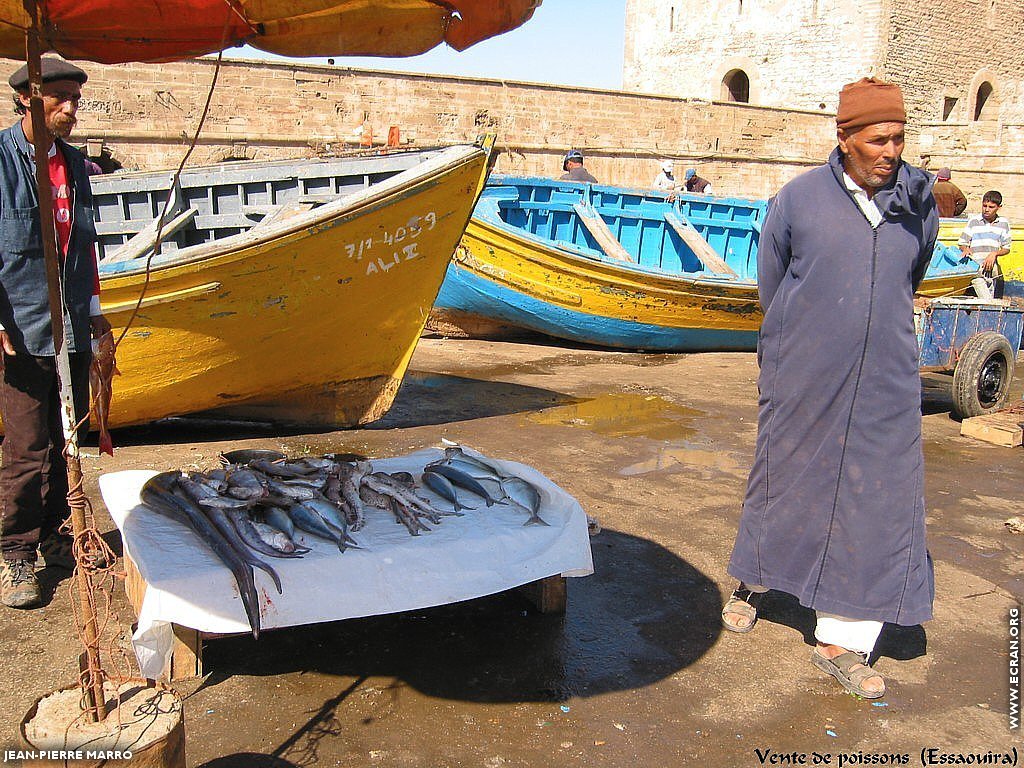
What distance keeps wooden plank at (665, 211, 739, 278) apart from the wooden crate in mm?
3749

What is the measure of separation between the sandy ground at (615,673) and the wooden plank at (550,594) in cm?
6

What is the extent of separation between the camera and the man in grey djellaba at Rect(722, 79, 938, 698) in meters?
3.11

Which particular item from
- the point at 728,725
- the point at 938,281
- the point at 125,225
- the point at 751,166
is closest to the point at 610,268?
the point at 938,281

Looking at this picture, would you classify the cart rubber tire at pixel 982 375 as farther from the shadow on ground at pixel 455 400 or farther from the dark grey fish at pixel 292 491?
the dark grey fish at pixel 292 491

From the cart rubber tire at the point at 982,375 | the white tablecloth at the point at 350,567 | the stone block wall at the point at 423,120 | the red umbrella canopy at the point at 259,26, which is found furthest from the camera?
the stone block wall at the point at 423,120

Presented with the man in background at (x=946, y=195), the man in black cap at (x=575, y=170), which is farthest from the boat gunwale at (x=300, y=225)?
the man in background at (x=946, y=195)

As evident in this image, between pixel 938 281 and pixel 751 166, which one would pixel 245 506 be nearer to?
pixel 938 281

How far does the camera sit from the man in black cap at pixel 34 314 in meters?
3.43

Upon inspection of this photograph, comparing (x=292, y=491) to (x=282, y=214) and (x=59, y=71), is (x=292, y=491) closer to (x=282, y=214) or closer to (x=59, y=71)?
(x=59, y=71)

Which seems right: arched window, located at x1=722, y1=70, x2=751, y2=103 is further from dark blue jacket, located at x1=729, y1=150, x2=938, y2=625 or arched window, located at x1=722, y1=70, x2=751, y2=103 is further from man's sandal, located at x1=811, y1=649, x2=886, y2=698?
man's sandal, located at x1=811, y1=649, x2=886, y2=698

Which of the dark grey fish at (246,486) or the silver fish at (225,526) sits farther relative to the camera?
the dark grey fish at (246,486)

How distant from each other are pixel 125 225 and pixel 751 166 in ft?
65.0

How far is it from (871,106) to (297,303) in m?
3.84

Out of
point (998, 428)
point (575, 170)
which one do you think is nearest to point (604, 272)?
point (575, 170)
